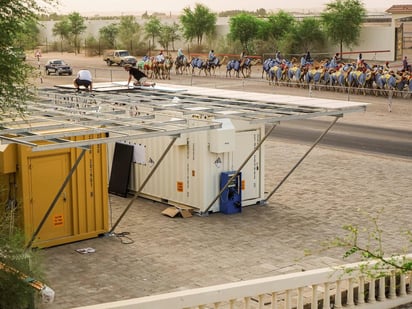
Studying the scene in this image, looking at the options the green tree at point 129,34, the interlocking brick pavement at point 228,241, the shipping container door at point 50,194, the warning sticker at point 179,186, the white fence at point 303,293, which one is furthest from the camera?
the green tree at point 129,34

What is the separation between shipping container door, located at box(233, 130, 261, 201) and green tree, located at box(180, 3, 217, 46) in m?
61.7

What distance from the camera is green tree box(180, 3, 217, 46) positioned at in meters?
79.2

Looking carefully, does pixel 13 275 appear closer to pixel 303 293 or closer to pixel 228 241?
pixel 303 293

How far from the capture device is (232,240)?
616 inches

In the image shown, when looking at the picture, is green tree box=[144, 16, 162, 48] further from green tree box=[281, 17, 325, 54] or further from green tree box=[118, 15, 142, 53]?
green tree box=[281, 17, 325, 54]

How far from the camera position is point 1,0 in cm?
771

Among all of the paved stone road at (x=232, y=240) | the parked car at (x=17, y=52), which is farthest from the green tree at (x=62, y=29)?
the parked car at (x=17, y=52)

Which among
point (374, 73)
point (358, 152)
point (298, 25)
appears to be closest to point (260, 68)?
point (298, 25)

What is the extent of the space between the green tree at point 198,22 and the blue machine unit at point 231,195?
62.5 m

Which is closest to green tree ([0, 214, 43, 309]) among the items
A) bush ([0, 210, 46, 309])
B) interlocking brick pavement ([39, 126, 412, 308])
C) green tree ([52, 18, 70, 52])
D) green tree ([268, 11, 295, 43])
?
bush ([0, 210, 46, 309])

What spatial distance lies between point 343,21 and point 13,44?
57595 millimetres

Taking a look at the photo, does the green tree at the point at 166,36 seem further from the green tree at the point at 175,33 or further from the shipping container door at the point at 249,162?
the shipping container door at the point at 249,162

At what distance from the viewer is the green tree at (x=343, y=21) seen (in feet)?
209

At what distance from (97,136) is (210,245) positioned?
286 centimetres
